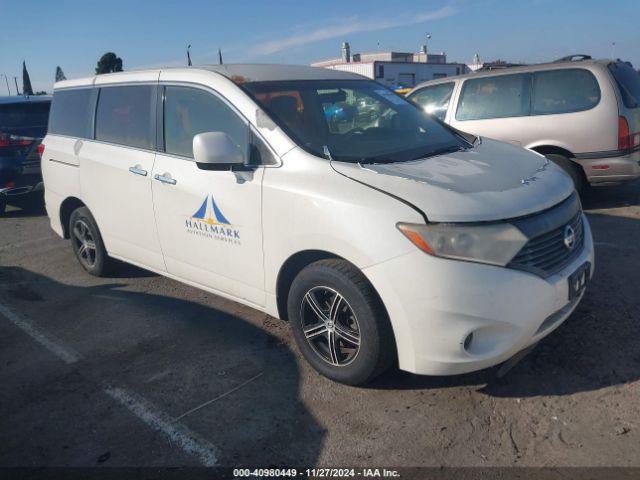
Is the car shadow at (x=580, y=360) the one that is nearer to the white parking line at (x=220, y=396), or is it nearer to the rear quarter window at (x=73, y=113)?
the white parking line at (x=220, y=396)

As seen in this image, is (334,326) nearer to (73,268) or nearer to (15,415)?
(15,415)

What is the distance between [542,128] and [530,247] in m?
4.29

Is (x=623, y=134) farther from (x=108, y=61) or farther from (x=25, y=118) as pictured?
(x=108, y=61)

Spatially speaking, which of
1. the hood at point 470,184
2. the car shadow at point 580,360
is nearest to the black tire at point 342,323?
the car shadow at point 580,360

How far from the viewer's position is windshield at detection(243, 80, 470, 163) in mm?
3338

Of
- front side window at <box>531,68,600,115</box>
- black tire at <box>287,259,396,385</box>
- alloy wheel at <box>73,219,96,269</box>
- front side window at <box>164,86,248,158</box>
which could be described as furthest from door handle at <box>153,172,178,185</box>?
front side window at <box>531,68,600,115</box>

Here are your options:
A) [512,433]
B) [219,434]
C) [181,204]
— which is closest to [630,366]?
[512,433]

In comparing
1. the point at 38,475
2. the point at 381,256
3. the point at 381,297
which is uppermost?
the point at 381,256

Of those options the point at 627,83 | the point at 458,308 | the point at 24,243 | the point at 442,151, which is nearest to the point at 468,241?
the point at 458,308

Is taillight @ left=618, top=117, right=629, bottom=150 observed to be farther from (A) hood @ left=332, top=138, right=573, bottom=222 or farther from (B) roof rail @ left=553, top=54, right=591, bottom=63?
(A) hood @ left=332, top=138, right=573, bottom=222

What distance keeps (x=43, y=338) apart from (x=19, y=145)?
4825mm

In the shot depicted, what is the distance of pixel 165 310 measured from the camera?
4.43 metres

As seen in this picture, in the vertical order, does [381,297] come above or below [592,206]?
above

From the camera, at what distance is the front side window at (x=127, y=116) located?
416 centimetres
